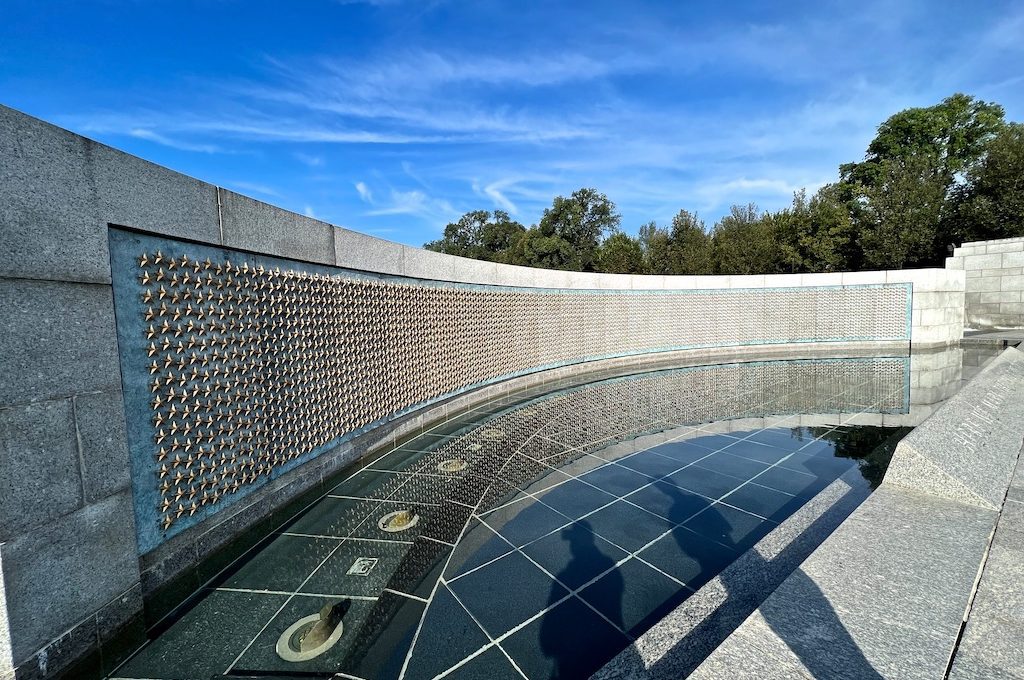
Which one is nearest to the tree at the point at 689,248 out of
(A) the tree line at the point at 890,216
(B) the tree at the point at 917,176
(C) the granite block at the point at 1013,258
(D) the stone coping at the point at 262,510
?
(A) the tree line at the point at 890,216

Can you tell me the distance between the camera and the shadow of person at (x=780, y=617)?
1.79m

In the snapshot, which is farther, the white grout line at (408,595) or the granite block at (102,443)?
the white grout line at (408,595)

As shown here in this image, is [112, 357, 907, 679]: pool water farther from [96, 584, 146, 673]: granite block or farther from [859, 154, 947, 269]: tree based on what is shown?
[859, 154, 947, 269]: tree

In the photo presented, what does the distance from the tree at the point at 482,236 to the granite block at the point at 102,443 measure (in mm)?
45816

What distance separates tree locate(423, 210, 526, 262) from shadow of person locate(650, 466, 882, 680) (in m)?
45.9

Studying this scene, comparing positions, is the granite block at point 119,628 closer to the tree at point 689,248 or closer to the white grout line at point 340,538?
the white grout line at point 340,538

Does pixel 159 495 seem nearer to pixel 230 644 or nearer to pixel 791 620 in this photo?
pixel 230 644

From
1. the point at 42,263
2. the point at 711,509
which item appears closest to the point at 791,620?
the point at 711,509

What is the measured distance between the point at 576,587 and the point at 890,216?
27.9 m

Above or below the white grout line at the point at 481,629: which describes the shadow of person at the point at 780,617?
above

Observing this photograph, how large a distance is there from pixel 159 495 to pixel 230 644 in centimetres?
119

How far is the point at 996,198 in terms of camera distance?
20172 mm

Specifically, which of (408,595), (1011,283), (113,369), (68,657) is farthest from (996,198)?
(68,657)

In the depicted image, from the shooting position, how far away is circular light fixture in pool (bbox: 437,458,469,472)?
202 inches
